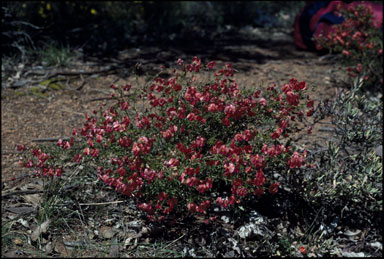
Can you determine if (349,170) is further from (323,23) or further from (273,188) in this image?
(323,23)

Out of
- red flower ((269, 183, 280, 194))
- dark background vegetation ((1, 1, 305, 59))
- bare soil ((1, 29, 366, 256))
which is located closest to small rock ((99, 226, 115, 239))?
bare soil ((1, 29, 366, 256))

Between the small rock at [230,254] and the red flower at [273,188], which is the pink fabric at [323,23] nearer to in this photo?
the red flower at [273,188]

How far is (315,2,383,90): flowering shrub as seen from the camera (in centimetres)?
494

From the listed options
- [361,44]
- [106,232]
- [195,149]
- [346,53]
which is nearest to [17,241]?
[106,232]

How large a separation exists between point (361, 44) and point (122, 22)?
11.7 feet

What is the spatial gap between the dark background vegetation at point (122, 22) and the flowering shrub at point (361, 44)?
2226 millimetres

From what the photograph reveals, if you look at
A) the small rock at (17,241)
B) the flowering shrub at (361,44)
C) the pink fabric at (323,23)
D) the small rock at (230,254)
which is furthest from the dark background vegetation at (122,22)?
the small rock at (230,254)

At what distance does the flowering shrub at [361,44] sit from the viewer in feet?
16.2

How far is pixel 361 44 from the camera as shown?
4961mm

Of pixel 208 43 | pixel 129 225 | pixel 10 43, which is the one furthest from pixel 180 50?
pixel 129 225

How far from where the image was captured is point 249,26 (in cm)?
773

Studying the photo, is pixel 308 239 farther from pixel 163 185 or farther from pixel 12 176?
pixel 12 176

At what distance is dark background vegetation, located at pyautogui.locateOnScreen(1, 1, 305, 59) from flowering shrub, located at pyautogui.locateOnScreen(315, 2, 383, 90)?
7.30 feet

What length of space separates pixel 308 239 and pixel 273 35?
507cm
